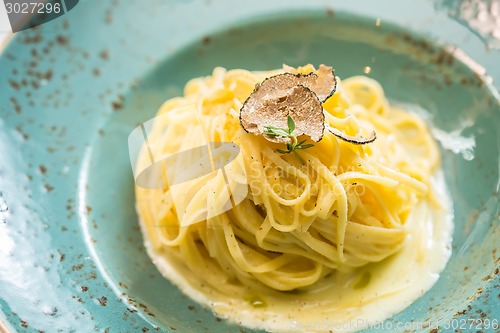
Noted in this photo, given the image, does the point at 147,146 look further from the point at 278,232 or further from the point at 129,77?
the point at 278,232

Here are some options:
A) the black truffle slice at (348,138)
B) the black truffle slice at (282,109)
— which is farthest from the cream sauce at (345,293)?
the black truffle slice at (282,109)

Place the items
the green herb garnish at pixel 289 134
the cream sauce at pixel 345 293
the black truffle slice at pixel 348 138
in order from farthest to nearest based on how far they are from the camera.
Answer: the cream sauce at pixel 345 293, the black truffle slice at pixel 348 138, the green herb garnish at pixel 289 134

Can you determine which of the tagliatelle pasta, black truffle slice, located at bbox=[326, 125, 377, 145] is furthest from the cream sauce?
black truffle slice, located at bbox=[326, 125, 377, 145]

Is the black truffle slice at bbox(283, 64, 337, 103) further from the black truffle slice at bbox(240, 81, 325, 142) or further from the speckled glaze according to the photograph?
the speckled glaze

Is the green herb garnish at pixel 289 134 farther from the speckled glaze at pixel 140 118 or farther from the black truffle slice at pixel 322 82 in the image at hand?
the speckled glaze at pixel 140 118

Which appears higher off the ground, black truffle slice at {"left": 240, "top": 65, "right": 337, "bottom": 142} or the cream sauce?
black truffle slice at {"left": 240, "top": 65, "right": 337, "bottom": 142}
